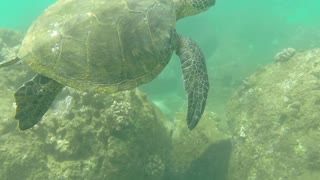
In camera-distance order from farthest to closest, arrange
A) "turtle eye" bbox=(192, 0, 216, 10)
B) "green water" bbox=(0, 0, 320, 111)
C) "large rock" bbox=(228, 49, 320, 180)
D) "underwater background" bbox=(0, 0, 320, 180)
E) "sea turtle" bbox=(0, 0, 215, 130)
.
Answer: "green water" bbox=(0, 0, 320, 111), "turtle eye" bbox=(192, 0, 216, 10), "large rock" bbox=(228, 49, 320, 180), "underwater background" bbox=(0, 0, 320, 180), "sea turtle" bbox=(0, 0, 215, 130)

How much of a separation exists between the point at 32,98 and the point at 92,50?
3.88 feet

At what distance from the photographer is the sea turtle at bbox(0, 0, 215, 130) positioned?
13.6 feet

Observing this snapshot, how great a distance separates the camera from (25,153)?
16.0ft

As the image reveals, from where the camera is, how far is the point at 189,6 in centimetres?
619

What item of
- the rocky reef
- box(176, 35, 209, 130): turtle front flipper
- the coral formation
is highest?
box(176, 35, 209, 130): turtle front flipper

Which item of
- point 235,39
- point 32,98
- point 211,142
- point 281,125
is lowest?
point 235,39

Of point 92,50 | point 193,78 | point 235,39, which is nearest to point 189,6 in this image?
point 193,78

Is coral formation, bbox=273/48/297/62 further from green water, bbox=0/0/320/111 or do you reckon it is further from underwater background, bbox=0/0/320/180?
green water, bbox=0/0/320/111

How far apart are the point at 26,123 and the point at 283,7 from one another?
110 ft

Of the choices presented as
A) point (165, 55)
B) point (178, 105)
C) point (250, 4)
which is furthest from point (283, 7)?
point (165, 55)

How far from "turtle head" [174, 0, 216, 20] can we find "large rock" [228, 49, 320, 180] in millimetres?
2443

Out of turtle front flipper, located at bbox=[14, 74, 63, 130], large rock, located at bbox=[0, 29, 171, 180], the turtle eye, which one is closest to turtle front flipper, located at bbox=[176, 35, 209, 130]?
the turtle eye

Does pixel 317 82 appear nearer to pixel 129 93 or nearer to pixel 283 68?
pixel 283 68

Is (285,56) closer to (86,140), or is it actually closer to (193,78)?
(193,78)
